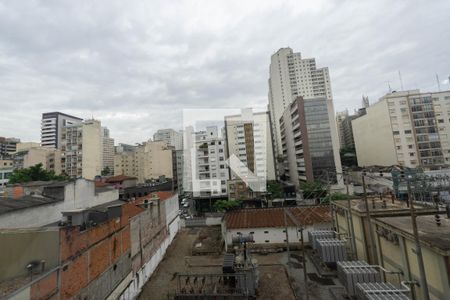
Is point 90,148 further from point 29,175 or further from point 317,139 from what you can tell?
point 317,139

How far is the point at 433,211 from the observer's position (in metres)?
13.8

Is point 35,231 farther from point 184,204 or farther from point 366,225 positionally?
point 184,204

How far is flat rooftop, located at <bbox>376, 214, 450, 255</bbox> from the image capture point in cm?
847

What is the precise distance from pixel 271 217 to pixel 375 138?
40979 millimetres

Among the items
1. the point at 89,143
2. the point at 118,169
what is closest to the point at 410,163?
the point at 89,143

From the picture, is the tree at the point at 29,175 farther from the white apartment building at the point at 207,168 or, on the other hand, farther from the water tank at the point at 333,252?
the water tank at the point at 333,252

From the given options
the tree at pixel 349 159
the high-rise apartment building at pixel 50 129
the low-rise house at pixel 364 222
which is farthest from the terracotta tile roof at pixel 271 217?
the high-rise apartment building at pixel 50 129

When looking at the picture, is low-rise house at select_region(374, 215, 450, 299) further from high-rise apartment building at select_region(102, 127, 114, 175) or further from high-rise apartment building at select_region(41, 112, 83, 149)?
high-rise apartment building at select_region(41, 112, 83, 149)

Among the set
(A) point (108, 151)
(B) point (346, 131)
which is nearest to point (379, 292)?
(B) point (346, 131)

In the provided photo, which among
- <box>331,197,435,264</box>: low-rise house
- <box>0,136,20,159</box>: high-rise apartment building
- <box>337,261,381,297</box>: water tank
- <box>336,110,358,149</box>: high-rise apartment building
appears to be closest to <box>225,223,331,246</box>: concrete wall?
<box>331,197,435,264</box>: low-rise house

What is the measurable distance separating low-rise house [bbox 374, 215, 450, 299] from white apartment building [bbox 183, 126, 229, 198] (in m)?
29.4

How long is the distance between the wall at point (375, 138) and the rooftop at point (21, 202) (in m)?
53.3

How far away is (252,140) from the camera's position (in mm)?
50000

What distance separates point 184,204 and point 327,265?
34.4 metres
